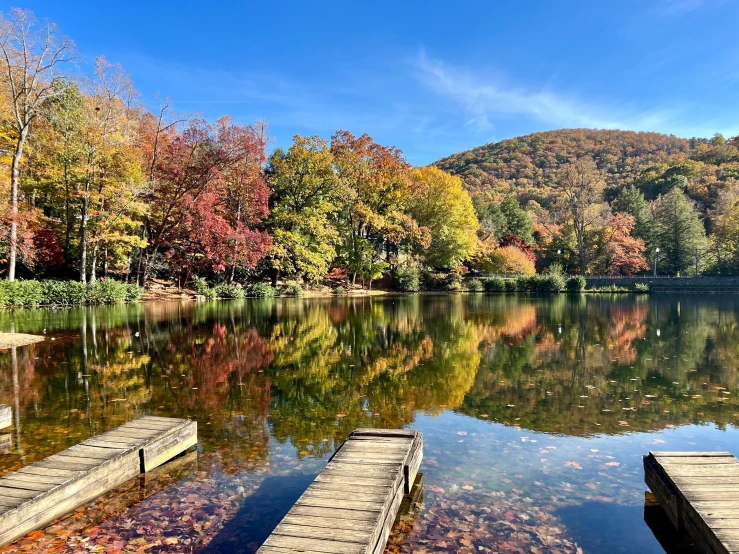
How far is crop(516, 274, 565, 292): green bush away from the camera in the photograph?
4281 cm

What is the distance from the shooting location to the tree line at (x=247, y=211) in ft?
85.5

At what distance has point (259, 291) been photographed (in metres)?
34.0

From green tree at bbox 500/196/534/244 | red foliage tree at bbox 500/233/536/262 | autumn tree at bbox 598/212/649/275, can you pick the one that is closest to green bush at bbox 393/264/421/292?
red foliage tree at bbox 500/233/536/262

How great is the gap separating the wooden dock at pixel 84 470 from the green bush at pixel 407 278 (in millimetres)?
37655

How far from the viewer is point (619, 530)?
3.86 m

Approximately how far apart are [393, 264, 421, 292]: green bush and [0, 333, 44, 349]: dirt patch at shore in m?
32.2

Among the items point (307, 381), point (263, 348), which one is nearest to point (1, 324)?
point (263, 348)

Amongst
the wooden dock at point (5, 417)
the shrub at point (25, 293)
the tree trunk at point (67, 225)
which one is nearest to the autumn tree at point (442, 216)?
the tree trunk at point (67, 225)

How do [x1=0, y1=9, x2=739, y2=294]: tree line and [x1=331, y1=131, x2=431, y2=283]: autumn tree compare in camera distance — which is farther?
[x1=331, y1=131, x2=431, y2=283]: autumn tree

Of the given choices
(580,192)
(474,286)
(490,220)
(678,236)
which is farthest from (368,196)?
(678,236)

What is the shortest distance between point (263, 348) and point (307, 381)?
3.91m

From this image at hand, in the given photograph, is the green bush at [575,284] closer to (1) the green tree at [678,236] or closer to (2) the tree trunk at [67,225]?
(1) the green tree at [678,236]

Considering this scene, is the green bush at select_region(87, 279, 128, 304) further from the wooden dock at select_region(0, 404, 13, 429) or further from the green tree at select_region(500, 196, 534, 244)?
the green tree at select_region(500, 196, 534, 244)

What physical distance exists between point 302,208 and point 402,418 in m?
32.8
